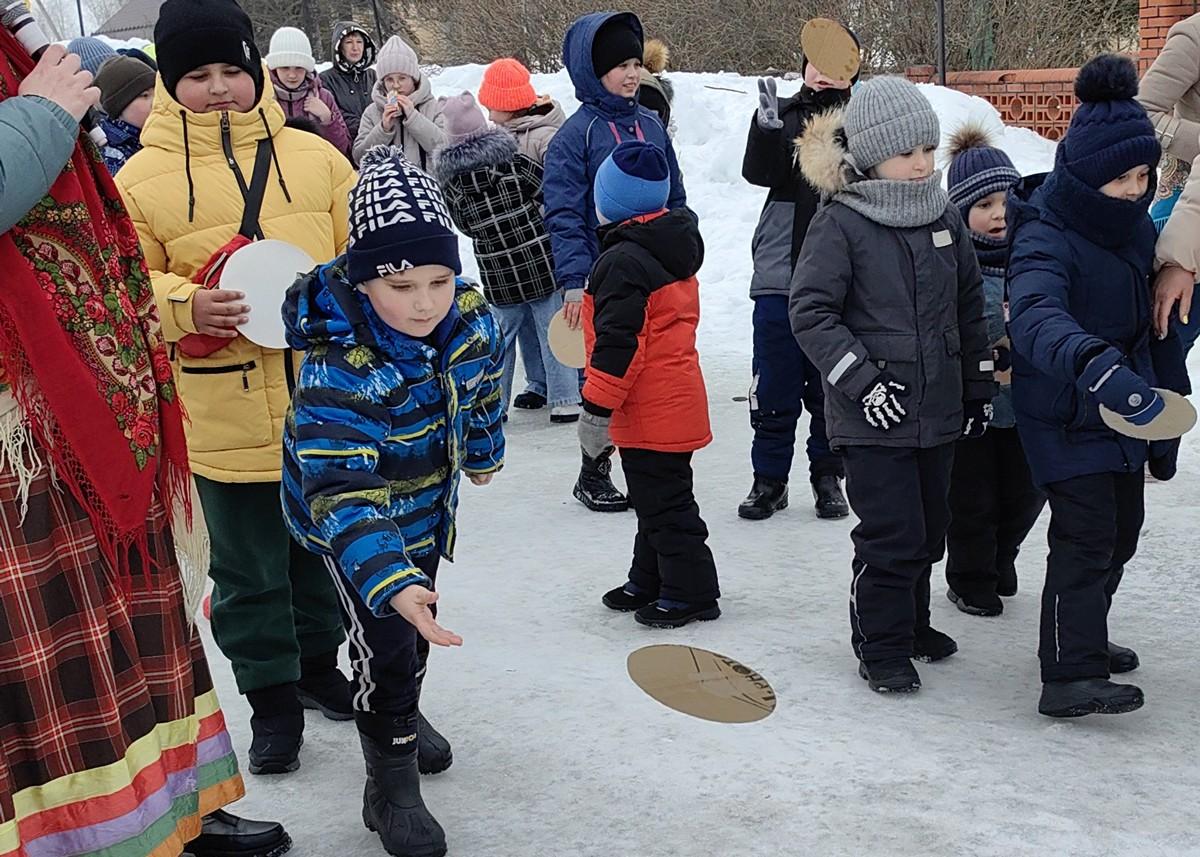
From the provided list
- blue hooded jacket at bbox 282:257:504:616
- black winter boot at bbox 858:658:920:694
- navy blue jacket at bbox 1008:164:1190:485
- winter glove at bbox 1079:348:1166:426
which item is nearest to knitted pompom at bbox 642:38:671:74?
navy blue jacket at bbox 1008:164:1190:485

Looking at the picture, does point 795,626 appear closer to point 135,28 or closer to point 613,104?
point 613,104

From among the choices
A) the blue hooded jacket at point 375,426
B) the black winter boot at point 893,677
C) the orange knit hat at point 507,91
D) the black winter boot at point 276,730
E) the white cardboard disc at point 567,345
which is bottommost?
the black winter boot at point 893,677

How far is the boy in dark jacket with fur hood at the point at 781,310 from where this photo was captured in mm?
5371

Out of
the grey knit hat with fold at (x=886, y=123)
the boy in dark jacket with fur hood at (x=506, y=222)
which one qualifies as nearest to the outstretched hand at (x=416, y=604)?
the grey knit hat with fold at (x=886, y=123)

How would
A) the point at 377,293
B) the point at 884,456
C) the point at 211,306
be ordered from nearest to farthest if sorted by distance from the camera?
the point at 377,293 → the point at 211,306 → the point at 884,456

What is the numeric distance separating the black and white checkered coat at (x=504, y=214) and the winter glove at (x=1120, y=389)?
4.31 m

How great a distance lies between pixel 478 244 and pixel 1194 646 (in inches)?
175

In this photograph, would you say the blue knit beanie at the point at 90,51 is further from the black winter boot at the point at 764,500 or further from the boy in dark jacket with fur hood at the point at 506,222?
the black winter boot at the point at 764,500

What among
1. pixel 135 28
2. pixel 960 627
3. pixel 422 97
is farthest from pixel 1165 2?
→ pixel 135 28

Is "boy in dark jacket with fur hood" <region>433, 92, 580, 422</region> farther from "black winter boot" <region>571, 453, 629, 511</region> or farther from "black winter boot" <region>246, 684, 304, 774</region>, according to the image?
"black winter boot" <region>246, 684, 304, 774</region>

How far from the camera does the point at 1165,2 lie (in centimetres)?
1012

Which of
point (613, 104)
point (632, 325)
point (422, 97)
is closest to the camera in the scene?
point (632, 325)

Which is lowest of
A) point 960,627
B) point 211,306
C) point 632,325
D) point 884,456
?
point 960,627

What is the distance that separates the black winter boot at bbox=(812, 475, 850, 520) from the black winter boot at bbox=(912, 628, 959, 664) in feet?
4.56
